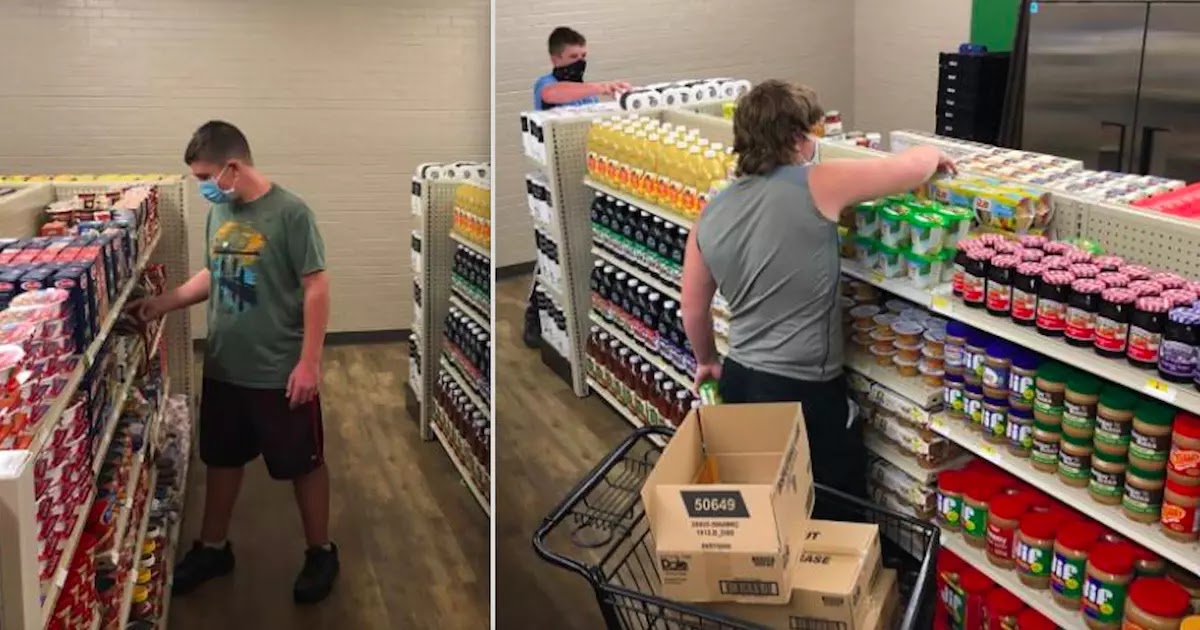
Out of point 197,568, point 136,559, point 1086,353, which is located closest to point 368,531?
point 197,568

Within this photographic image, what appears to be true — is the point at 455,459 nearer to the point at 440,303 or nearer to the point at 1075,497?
the point at 440,303

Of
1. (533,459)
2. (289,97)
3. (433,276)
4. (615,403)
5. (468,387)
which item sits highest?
(289,97)

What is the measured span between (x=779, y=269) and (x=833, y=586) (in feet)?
3.69

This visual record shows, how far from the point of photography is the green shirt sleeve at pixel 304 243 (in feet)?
9.34

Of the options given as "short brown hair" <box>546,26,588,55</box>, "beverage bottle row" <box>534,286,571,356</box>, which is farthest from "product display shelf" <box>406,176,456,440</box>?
"short brown hair" <box>546,26,588,55</box>

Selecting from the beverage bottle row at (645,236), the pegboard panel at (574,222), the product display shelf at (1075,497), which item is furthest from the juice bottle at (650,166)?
the product display shelf at (1075,497)

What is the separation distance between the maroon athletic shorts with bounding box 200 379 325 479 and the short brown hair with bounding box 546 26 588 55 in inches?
134

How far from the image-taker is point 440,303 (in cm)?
334

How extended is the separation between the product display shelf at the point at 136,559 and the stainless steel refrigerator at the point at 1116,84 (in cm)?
562

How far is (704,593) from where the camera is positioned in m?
2.34

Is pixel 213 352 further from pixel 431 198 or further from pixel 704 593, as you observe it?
pixel 704 593

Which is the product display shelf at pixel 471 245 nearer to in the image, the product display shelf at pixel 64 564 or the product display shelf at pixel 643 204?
the product display shelf at pixel 643 204

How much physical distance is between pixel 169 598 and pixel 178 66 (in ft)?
4.55

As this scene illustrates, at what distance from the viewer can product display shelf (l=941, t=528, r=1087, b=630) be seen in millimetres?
2836
